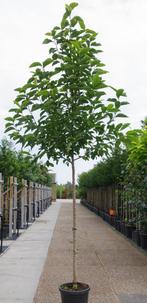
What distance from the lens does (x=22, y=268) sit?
816 cm

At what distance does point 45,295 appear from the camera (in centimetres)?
606

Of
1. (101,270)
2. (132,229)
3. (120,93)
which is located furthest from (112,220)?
(120,93)

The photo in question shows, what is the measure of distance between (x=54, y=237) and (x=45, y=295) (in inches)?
297

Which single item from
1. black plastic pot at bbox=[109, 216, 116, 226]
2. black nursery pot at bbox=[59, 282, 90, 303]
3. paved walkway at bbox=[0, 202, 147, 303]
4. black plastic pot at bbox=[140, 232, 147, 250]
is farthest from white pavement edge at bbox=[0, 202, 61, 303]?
black plastic pot at bbox=[109, 216, 116, 226]

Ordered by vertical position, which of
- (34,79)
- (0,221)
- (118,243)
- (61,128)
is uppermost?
(34,79)

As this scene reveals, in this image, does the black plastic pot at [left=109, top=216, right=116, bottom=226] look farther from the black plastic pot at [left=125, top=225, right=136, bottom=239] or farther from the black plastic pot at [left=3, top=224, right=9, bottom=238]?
the black plastic pot at [left=3, top=224, right=9, bottom=238]

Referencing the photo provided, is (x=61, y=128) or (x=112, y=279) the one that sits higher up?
(x=61, y=128)

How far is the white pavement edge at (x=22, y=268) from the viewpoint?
614cm

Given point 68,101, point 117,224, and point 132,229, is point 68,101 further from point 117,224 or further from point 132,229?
point 117,224

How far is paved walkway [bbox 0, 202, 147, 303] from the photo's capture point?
6.08 metres

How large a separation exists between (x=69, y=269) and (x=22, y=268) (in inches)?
36.1

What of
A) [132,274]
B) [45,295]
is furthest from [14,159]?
[45,295]

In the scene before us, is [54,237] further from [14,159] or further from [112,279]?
[112,279]

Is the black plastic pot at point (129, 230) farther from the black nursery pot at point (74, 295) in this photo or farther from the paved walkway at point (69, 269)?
the black nursery pot at point (74, 295)
